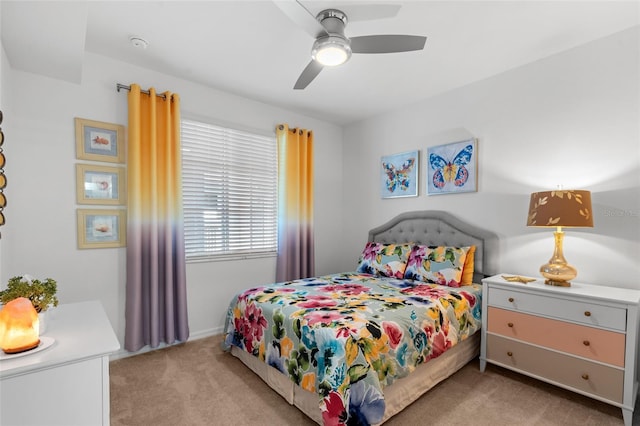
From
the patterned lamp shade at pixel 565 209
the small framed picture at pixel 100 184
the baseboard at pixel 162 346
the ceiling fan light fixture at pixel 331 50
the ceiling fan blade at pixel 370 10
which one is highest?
the ceiling fan blade at pixel 370 10

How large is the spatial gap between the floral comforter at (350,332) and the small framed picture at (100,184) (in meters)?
1.43

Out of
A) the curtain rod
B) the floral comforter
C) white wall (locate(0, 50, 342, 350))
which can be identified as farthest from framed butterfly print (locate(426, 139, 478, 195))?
the curtain rod

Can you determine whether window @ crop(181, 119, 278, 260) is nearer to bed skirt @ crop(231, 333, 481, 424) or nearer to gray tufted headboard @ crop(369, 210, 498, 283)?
bed skirt @ crop(231, 333, 481, 424)

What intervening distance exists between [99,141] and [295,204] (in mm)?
2065

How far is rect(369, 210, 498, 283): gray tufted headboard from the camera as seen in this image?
2959 mm

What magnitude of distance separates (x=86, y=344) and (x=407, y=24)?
263 cm

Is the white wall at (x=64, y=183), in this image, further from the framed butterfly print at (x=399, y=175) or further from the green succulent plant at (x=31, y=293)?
the framed butterfly print at (x=399, y=175)

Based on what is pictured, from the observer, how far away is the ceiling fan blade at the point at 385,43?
6.05ft

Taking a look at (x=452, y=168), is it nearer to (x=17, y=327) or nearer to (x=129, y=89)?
(x=129, y=89)

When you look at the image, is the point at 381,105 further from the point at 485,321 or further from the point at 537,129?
the point at 485,321

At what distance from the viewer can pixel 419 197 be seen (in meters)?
3.59

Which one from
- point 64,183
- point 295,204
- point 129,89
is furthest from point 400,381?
point 129,89

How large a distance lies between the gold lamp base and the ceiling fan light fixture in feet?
6.95

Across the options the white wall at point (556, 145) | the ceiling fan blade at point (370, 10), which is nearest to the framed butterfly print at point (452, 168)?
the white wall at point (556, 145)
